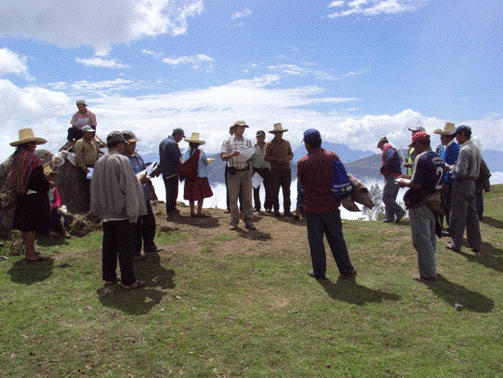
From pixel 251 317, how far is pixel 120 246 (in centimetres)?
223

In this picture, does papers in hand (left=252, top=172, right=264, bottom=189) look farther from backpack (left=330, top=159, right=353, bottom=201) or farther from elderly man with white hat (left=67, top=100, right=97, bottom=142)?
backpack (left=330, top=159, right=353, bottom=201)

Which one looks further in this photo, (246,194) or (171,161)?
(171,161)

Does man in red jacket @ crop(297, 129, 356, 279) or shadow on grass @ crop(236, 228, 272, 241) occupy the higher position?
Answer: man in red jacket @ crop(297, 129, 356, 279)

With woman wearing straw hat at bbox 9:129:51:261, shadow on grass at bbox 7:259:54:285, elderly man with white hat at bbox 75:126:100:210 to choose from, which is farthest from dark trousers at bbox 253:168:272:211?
shadow on grass at bbox 7:259:54:285

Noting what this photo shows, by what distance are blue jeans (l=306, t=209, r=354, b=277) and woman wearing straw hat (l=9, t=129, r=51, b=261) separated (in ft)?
15.3

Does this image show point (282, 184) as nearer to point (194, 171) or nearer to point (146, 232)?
point (194, 171)

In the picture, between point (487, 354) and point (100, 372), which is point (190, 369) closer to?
point (100, 372)

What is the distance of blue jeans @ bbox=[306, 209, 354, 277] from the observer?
270 inches

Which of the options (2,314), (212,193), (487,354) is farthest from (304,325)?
(212,193)

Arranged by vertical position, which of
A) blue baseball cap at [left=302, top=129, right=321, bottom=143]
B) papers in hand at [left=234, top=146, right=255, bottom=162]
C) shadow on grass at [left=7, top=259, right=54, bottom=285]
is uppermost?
blue baseball cap at [left=302, top=129, right=321, bottom=143]

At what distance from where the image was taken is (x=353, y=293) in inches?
254

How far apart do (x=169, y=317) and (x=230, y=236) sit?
14.5 ft

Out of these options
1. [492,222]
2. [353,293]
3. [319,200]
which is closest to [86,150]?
[319,200]

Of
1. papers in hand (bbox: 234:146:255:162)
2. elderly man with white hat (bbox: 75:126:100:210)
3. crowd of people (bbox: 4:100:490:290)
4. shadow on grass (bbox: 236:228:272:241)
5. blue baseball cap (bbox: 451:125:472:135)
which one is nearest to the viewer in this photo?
crowd of people (bbox: 4:100:490:290)
